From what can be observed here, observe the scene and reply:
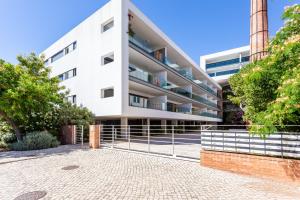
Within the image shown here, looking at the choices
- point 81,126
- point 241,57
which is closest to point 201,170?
point 81,126

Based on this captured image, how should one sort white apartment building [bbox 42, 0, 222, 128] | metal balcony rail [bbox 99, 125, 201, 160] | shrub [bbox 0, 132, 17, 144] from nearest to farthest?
metal balcony rail [bbox 99, 125, 201, 160] → shrub [bbox 0, 132, 17, 144] → white apartment building [bbox 42, 0, 222, 128]

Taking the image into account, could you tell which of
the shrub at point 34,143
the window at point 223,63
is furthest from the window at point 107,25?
the window at point 223,63

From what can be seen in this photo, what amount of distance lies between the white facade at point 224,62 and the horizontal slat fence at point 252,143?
4195 centimetres

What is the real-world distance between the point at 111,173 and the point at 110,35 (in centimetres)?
1324

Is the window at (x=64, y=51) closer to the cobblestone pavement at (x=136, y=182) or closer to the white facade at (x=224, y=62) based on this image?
the cobblestone pavement at (x=136, y=182)

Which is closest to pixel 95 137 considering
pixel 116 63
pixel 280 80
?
pixel 116 63

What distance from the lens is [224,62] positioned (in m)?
48.7

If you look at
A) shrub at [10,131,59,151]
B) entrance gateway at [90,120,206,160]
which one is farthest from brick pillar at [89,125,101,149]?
shrub at [10,131,59,151]

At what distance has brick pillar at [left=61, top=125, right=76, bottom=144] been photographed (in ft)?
50.4

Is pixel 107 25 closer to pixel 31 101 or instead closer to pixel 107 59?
pixel 107 59

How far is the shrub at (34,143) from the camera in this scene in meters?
12.6

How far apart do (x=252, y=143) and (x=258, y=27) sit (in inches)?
527

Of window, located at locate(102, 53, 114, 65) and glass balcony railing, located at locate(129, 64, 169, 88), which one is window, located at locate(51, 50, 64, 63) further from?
glass balcony railing, located at locate(129, 64, 169, 88)

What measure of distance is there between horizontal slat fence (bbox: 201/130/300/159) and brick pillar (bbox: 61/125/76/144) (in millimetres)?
12020
